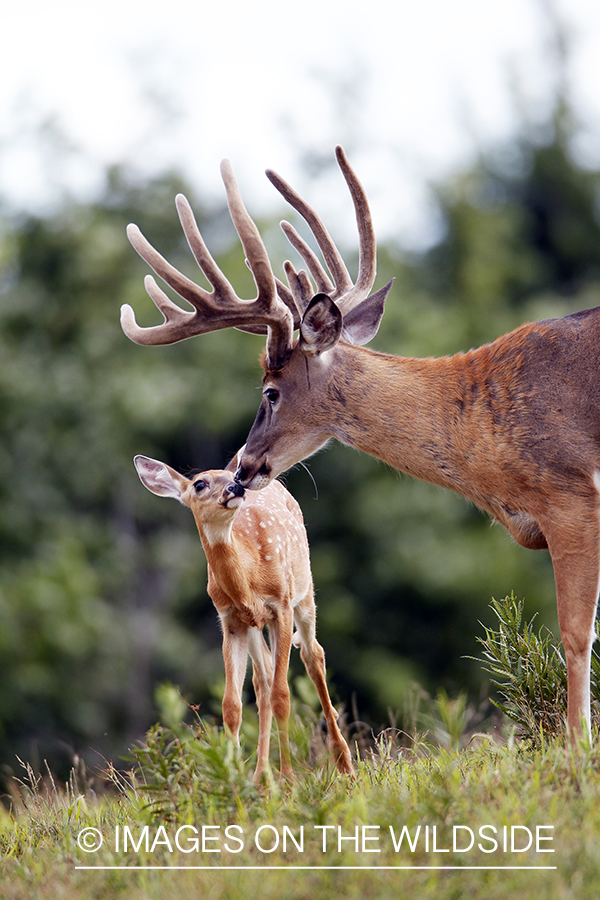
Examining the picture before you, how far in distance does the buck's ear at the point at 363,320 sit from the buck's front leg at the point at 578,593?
1752mm

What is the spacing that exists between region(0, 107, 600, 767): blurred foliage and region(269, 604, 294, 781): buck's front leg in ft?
33.0

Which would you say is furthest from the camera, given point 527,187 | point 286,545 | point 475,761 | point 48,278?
point 527,187

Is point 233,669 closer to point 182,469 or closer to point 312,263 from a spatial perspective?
point 312,263

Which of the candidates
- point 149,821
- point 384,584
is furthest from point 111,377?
point 149,821

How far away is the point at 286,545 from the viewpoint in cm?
569

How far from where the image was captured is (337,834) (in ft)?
12.1

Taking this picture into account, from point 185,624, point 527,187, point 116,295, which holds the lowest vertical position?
point 185,624

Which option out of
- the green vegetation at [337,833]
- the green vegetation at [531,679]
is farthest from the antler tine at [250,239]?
the green vegetation at [337,833]

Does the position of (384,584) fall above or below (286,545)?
below

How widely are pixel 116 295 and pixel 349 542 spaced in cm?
946

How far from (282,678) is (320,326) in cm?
184

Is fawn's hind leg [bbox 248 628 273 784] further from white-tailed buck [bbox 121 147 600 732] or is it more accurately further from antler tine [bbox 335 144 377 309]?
antler tine [bbox 335 144 377 309]

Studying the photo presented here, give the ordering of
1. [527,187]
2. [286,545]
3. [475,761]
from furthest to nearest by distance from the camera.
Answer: [527,187] < [286,545] < [475,761]

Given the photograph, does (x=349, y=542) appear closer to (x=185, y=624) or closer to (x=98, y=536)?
(x=185, y=624)
